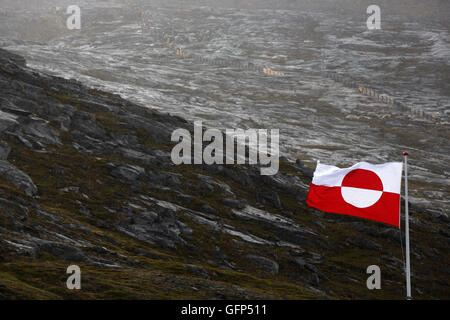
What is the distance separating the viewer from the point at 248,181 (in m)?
67.4

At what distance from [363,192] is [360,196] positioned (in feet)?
0.80

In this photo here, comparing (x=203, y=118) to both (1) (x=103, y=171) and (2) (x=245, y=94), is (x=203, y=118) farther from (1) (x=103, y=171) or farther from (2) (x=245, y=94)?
(1) (x=103, y=171)

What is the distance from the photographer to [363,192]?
92.0 feet

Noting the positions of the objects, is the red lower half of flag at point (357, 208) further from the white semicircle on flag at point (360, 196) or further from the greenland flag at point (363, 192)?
the white semicircle on flag at point (360, 196)

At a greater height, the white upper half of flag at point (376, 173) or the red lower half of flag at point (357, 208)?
the white upper half of flag at point (376, 173)

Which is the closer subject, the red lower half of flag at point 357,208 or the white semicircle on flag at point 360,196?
the red lower half of flag at point 357,208

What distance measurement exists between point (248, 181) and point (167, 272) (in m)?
33.1

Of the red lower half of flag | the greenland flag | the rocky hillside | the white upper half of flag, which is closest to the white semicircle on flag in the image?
the greenland flag

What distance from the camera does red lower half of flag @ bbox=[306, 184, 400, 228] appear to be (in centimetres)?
2747

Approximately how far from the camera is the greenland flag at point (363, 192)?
27.5 meters

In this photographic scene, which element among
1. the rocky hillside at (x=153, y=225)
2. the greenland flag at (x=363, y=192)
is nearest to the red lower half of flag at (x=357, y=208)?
the greenland flag at (x=363, y=192)

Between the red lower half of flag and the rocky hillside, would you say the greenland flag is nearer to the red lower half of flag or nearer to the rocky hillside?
the red lower half of flag

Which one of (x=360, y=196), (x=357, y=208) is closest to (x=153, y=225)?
(x=357, y=208)

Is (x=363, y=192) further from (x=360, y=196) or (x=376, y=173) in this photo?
(x=376, y=173)
